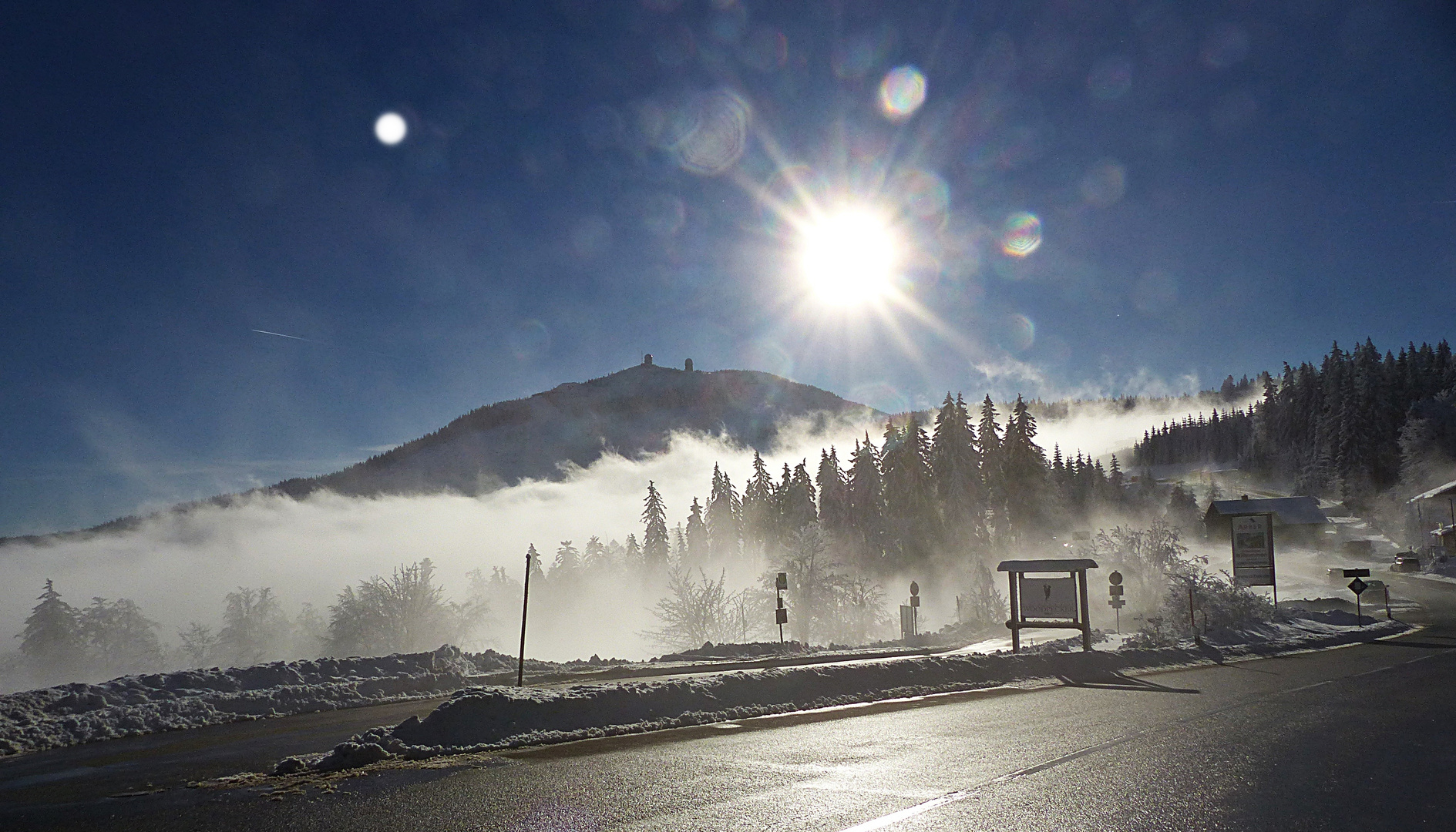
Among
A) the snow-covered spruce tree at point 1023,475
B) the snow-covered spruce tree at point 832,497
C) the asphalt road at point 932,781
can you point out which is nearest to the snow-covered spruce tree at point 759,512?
the snow-covered spruce tree at point 832,497

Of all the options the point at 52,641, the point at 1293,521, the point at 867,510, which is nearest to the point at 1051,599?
the point at 867,510

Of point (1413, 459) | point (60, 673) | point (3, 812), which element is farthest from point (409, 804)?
point (1413, 459)

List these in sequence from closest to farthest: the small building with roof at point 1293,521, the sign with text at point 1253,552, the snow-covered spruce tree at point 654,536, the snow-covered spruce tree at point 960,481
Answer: the sign with text at point 1253,552
the snow-covered spruce tree at point 960,481
the snow-covered spruce tree at point 654,536
the small building with roof at point 1293,521

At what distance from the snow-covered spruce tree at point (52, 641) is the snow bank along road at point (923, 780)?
3659 inches

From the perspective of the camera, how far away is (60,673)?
77.5m

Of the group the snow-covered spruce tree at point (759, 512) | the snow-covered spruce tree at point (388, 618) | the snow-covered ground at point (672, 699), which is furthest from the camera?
the snow-covered spruce tree at point (759, 512)

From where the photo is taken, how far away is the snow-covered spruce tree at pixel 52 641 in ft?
248

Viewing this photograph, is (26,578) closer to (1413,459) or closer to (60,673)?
(60,673)

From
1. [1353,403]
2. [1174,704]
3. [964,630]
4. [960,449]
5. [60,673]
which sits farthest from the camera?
[1353,403]

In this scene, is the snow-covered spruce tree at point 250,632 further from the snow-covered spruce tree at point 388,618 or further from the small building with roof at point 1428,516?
the small building with roof at point 1428,516

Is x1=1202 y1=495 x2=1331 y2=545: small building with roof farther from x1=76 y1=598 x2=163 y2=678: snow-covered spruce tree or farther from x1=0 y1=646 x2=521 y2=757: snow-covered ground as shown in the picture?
x1=76 y1=598 x2=163 y2=678: snow-covered spruce tree

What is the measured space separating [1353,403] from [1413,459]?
14061 mm

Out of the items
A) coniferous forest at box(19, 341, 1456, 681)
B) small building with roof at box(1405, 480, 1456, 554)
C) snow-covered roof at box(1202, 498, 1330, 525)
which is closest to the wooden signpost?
coniferous forest at box(19, 341, 1456, 681)

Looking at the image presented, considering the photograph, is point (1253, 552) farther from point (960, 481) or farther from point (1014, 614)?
point (960, 481)
